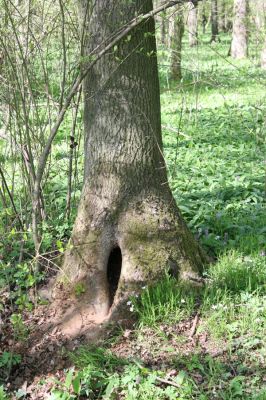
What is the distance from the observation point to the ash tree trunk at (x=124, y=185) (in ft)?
10.4

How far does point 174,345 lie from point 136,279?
0.53 m

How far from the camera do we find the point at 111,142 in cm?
328

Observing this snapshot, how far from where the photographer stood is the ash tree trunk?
3158 mm

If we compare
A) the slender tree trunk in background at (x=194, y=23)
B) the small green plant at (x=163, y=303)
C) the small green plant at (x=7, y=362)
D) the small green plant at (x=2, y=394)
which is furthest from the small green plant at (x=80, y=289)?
the slender tree trunk in background at (x=194, y=23)

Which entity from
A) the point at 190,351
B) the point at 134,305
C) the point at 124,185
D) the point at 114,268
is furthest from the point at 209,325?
the point at 124,185

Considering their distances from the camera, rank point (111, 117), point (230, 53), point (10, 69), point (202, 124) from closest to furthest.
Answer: point (111, 117), point (10, 69), point (202, 124), point (230, 53)

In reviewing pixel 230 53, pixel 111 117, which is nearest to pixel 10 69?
pixel 111 117

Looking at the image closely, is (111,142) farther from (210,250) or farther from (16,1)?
(16,1)

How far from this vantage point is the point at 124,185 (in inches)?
131

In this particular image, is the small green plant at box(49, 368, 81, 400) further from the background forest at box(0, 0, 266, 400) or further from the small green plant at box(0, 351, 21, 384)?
the small green plant at box(0, 351, 21, 384)

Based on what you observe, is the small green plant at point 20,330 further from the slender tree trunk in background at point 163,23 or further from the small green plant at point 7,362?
the slender tree trunk in background at point 163,23

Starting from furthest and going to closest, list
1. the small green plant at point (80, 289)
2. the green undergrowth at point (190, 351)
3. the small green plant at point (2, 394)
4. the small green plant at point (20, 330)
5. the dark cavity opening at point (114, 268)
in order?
the dark cavity opening at point (114, 268) → the small green plant at point (80, 289) → the small green plant at point (20, 330) → the small green plant at point (2, 394) → the green undergrowth at point (190, 351)

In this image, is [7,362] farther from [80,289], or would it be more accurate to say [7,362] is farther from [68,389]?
[80,289]

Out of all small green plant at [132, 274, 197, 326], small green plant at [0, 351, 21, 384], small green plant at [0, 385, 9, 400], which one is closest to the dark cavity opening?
small green plant at [132, 274, 197, 326]
